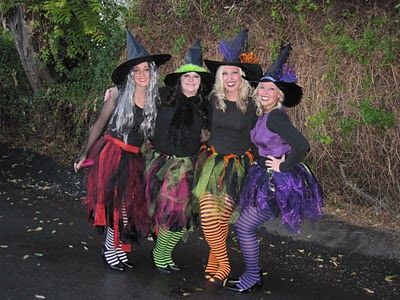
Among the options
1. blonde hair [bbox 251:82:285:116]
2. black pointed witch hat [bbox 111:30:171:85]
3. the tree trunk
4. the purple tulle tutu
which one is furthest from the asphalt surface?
the tree trunk

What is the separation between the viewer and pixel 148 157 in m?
4.72

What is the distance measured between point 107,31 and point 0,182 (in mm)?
2772

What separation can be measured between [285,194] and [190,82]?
1.19m

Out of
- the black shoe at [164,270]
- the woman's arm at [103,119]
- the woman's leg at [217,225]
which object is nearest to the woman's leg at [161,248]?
the black shoe at [164,270]

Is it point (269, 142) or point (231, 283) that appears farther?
point (231, 283)

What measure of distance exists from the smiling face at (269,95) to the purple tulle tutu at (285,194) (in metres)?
0.50

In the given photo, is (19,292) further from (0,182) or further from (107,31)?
(107,31)

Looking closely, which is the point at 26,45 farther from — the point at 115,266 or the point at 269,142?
the point at 269,142

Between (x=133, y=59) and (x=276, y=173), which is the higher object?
(x=133, y=59)

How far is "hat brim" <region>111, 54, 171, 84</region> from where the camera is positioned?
4590 millimetres

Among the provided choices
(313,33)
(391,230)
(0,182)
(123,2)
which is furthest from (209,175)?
(123,2)

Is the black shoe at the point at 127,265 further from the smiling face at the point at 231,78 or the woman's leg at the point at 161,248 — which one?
the smiling face at the point at 231,78

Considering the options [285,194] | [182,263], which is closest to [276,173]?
[285,194]

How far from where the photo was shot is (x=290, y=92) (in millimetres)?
4375
